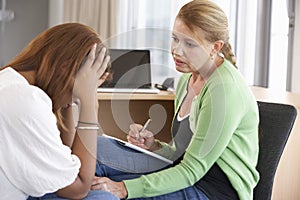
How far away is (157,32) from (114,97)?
0.28 m

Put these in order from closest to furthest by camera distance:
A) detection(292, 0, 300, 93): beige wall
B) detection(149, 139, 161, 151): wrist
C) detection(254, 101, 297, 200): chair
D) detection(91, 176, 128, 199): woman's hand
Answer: detection(91, 176, 128, 199): woman's hand
detection(254, 101, 297, 200): chair
detection(149, 139, 161, 151): wrist
detection(292, 0, 300, 93): beige wall

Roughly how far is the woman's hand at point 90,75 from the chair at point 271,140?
0.54 meters

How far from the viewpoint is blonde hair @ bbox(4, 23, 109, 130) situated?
1.06 metres

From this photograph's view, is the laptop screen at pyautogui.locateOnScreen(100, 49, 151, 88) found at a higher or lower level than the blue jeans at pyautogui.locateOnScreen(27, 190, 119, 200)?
higher

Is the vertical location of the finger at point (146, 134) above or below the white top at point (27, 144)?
below

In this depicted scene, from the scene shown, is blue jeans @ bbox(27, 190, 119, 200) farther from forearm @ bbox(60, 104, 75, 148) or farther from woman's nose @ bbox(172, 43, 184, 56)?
woman's nose @ bbox(172, 43, 184, 56)

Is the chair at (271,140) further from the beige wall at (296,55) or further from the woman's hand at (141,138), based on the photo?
the beige wall at (296,55)

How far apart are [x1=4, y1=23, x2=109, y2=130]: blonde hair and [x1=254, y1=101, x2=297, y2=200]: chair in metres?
0.60

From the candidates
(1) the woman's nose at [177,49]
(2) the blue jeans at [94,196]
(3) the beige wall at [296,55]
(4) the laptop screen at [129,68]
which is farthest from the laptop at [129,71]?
(3) the beige wall at [296,55]

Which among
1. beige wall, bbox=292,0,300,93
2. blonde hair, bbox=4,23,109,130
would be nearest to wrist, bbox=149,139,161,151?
blonde hair, bbox=4,23,109,130

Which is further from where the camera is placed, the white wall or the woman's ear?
the white wall

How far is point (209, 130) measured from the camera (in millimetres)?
1255

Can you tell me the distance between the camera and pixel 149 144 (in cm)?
148

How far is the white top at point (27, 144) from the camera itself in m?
0.96
